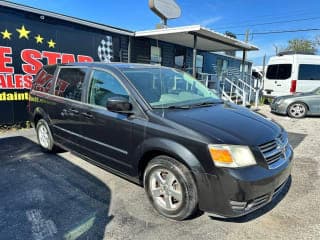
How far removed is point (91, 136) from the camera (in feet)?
11.9

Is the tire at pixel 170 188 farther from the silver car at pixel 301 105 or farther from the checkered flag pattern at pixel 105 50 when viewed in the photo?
the silver car at pixel 301 105

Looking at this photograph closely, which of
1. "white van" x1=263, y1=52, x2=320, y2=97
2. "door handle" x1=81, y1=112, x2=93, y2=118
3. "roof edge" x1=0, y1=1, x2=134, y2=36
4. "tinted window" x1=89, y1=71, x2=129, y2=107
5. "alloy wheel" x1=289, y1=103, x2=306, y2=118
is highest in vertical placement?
"roof edge" x1=0, y1=1, x2=134, y2=36

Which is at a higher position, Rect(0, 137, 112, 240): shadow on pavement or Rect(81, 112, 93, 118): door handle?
Rect(81, 112, 93, 118): door handle

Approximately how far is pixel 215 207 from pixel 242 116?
3.95 ft

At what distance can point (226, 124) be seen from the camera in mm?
2756

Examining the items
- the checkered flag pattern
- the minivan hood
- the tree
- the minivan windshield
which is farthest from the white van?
the tree

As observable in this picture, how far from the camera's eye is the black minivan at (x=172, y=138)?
2408 mm

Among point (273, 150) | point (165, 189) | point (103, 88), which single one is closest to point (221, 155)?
point (273, 150)

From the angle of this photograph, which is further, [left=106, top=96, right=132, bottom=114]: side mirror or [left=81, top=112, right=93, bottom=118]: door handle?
[left=81, top=112, right=93, bottom=118]: door handle

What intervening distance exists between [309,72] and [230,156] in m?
11.8

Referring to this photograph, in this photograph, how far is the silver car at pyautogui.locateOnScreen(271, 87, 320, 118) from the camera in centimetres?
964

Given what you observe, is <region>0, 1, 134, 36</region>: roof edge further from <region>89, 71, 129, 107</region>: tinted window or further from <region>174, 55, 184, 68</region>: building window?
<region>89, 71, 129, 107</region>: tinted window

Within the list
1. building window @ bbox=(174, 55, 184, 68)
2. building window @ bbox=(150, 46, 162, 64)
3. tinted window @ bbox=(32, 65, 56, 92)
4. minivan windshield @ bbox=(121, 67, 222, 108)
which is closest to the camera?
minivan windshield @ bbox=(121, 67, 222, 108)

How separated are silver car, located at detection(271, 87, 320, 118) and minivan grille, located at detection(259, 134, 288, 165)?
308 inches
